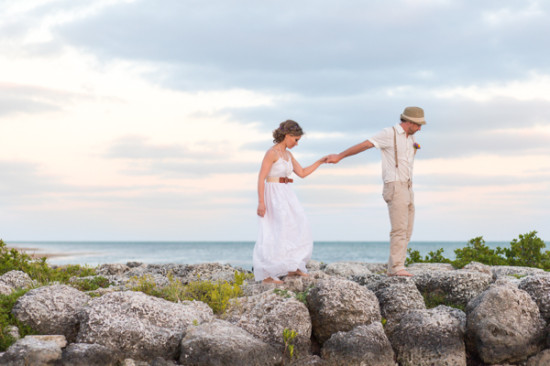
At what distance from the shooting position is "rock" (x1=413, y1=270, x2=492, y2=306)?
887 centimetres

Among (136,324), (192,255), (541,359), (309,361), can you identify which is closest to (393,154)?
(541,359)

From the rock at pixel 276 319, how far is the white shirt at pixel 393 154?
2.95 meters

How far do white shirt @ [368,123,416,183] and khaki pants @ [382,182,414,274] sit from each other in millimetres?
132

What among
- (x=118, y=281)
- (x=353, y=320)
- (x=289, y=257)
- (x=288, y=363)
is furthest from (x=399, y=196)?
(x=118, y=281)

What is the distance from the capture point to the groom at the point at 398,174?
9.53 meters

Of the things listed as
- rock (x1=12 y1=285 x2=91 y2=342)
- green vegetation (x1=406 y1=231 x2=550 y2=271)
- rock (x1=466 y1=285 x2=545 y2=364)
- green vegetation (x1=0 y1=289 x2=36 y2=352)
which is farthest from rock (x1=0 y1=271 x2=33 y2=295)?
green vegetation (x1=406 y1=231 x2=550 y2=271)

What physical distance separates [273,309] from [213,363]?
3.96ft

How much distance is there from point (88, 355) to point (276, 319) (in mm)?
2307

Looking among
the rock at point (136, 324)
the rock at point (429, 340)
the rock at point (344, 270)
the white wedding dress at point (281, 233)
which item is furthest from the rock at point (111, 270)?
the rock at point (429, 340)

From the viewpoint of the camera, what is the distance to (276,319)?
7.47 metres

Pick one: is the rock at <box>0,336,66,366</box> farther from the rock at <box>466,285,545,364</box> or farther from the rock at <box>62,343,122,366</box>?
the rock at <box>466,285,545,364</box>

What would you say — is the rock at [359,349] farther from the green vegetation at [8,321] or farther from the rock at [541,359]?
the green vegetation at [8,321]

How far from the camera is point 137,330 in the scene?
23.3 feet

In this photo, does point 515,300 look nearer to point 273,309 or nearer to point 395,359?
point 395,359
